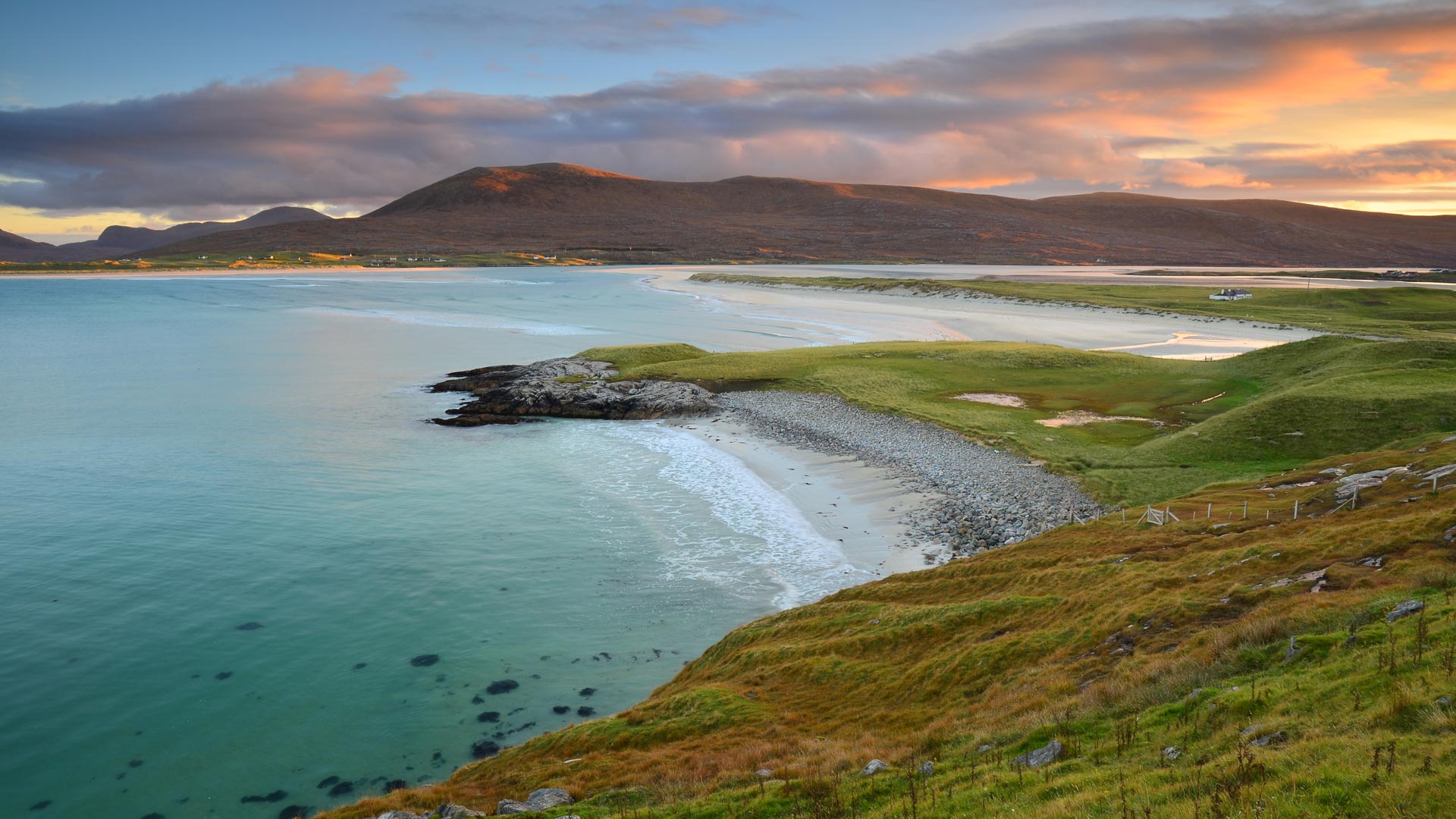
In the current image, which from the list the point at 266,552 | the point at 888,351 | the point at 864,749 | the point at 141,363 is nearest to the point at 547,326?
the point at 141,363

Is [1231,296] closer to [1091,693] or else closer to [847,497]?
[847,497]

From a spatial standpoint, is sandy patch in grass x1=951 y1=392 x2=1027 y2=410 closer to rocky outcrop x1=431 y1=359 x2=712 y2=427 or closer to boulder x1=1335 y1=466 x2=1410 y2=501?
rocky outcrop x1=431 y1=359 x2=712 y2=427

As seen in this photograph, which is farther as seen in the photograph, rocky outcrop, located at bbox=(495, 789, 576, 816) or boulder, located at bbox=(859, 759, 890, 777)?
rocky outcrop, located at bbox=(495, 789, 576, 816)

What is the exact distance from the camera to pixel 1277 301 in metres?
119

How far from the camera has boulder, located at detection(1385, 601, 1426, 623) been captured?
459 inches

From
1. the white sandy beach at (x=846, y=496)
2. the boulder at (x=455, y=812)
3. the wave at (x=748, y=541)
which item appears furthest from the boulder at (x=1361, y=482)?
the boulder at (x=455, y=812)

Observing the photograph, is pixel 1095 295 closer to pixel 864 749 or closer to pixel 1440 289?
pixel 1440 289

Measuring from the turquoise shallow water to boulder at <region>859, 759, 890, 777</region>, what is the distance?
903cm

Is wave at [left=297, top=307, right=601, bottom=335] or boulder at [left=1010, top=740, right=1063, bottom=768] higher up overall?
wave at [left=297, top=307, right=601, bottom=335]

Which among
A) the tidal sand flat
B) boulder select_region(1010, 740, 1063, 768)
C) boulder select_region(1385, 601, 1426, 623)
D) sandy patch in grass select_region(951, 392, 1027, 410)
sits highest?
the tidal sand flat

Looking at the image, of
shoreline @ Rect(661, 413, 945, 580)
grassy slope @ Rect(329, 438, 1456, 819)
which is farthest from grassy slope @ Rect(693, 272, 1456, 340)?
grassy slope @ Rect(329, 438, 1456, 819)

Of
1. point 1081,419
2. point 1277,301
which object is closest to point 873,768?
point 1081,419

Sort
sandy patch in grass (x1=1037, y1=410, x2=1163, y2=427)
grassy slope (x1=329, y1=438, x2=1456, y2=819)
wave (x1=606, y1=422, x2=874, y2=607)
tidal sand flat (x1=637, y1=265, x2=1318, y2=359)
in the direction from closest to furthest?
1. grassy slope (x1=329, y1=438, x2=1456, y2=819)
2. wave (x1=606, y1=422, x2=874, y2=607)
3. sandy patch in grass (x1=1037, y1=410, x2=1163, y2=427)
4. tidal sand flat (x1=637, y1=265, x2=1318, y2=359)

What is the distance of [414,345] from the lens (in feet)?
292
